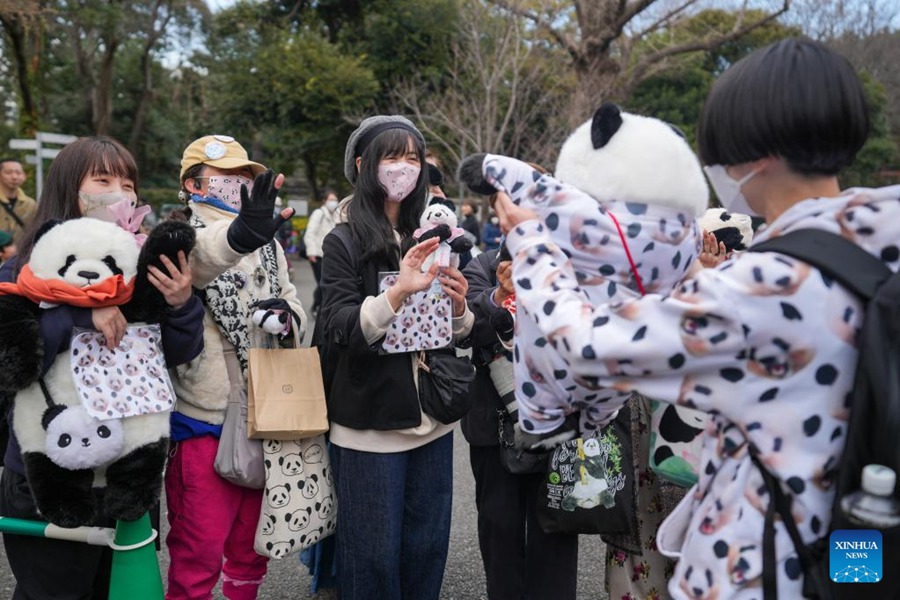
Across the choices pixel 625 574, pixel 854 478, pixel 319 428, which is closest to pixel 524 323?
pixel 854 478

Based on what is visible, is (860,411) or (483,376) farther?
(483,376)

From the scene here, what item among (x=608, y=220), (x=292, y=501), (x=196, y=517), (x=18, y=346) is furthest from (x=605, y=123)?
(x=196, y=517)

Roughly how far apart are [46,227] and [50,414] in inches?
19.8

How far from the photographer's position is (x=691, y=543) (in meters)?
1.31

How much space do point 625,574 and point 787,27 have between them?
69.7 ft

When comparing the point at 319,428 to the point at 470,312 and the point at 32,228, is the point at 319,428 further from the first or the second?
the point at 32,228

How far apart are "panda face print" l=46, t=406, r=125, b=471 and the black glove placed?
0.60 metres

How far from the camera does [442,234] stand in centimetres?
232

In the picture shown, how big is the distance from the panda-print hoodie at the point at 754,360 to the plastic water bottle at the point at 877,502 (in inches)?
2.8

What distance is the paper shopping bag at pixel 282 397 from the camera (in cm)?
246

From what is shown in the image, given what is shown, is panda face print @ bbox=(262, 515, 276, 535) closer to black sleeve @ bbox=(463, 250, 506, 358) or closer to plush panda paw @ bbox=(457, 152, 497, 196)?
black sleeve @ bbox=(463, 250, 506, 358)

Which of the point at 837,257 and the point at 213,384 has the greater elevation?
the point at 837,257

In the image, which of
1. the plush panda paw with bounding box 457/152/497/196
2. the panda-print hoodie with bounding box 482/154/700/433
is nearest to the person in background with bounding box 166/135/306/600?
the plush panda paw with bounding box 457/152/497/196

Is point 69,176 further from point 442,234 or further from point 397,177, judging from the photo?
point 442,234
